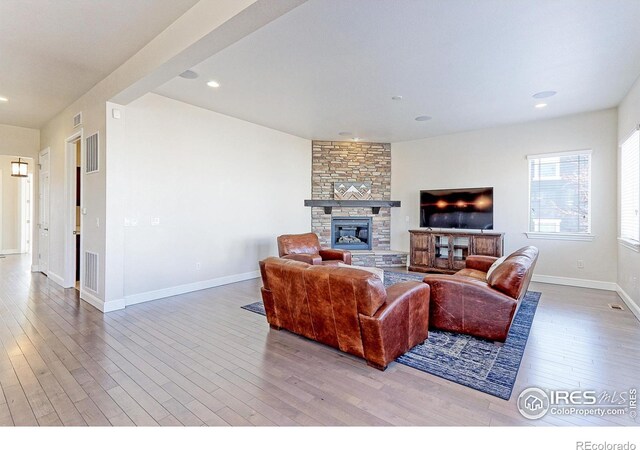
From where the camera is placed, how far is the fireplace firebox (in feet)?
25.0

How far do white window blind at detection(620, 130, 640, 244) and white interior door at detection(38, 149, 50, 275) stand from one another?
377 inches

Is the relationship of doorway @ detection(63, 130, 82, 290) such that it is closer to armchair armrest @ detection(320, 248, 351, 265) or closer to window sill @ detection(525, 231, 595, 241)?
armchair armrest @ detection(320, 248, 351, 265)

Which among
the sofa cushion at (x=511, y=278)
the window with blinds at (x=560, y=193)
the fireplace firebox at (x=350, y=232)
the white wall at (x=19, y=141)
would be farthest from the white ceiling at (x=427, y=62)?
the white wall at (x=19, y=141)

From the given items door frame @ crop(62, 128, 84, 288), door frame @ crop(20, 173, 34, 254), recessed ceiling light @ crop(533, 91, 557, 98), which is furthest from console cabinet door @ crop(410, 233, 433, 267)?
door frame @ crop(20, 173, 34, 254)

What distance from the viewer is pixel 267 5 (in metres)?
2.03

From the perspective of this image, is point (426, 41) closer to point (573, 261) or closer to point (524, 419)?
point (524, 419)

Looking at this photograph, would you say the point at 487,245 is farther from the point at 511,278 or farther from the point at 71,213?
the point at 71,213

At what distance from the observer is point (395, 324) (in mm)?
2596

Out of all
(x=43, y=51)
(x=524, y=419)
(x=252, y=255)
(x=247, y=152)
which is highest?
(x=43, y=51)

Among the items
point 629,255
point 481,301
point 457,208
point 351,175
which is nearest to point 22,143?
point 351,175

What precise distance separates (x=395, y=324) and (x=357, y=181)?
17.4ft

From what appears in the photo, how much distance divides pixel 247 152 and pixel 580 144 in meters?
5.89

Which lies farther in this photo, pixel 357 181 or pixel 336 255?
pixel 357 181
